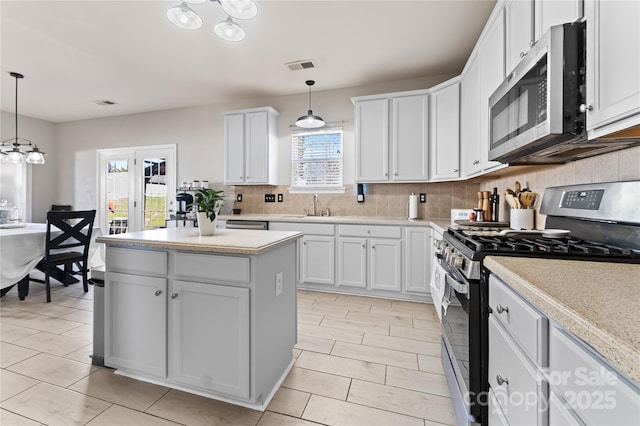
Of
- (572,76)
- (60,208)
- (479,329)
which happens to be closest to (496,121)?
(572,76)

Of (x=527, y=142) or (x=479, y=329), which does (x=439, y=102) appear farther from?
(x=479, y=329)

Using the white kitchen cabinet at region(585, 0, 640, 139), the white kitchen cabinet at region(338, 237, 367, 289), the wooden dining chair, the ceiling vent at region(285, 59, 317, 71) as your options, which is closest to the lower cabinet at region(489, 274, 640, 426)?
the white kitchen cabinet at region(585, 0, 640, 139)

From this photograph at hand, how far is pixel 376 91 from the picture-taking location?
3914 millimetres

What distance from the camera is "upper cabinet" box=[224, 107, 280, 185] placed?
163 inches

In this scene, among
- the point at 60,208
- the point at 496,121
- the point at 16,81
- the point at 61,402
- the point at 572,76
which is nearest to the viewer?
the point at 572,76

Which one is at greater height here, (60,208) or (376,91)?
(376,91)

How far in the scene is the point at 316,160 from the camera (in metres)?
4.21

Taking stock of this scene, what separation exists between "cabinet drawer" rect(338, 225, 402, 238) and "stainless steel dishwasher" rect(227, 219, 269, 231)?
1008 millimetres

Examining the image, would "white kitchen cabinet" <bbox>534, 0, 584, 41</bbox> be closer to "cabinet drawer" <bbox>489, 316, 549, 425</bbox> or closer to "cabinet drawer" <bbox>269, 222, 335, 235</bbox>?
"cabinet drawer" <bbox>489, 316, 549, 425</bbox>

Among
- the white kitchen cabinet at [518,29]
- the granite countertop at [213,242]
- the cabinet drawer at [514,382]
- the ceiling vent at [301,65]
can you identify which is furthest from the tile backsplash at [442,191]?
the granite countertop at [213,242]

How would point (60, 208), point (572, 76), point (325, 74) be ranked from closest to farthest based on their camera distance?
1. point (572, 76)
2. point (325, 74)
3. point (60, 208)

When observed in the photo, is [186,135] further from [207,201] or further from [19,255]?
[207,201]

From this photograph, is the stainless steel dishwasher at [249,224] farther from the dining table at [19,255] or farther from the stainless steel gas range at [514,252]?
the stainless steel gas range at [514,252]

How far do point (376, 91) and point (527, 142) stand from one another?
284 centimetres
